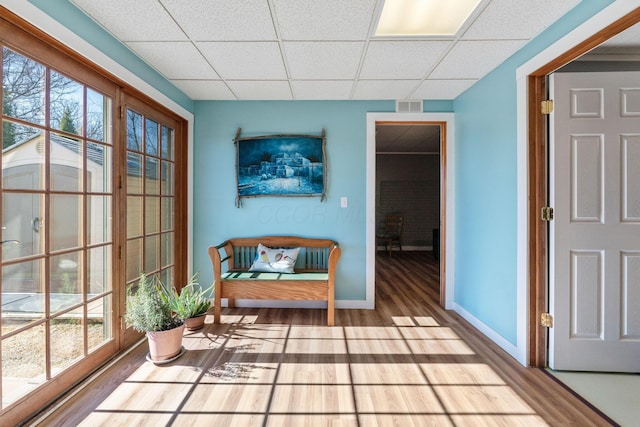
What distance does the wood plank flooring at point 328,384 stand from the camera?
5.11 ft

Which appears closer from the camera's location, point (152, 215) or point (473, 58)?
point (473, 58)

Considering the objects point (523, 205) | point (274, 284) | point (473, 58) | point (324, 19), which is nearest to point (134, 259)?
point (274, 284)

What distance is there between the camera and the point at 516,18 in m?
1.82

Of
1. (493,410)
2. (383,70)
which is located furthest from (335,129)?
(493,410)

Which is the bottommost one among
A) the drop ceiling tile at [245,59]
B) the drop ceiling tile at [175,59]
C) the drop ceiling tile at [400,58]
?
the drop ceiling tile at [400,58]

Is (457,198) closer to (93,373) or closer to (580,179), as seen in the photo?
(580,179)

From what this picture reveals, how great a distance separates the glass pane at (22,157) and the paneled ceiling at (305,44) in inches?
33.5

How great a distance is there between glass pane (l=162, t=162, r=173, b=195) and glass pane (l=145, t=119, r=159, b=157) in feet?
0.65

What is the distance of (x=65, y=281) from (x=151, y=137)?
143cm

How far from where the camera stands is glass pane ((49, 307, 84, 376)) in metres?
1.71

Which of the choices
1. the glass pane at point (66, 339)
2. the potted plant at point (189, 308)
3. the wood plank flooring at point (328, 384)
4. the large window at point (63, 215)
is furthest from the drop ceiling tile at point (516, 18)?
the glass pane at point (66, 339)

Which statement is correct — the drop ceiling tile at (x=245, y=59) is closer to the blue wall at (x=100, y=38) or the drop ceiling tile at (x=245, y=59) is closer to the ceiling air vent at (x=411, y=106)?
the blue wall at (x=100, y=38)

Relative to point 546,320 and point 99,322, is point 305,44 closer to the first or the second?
point 99,322

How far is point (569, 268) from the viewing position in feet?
6.48
